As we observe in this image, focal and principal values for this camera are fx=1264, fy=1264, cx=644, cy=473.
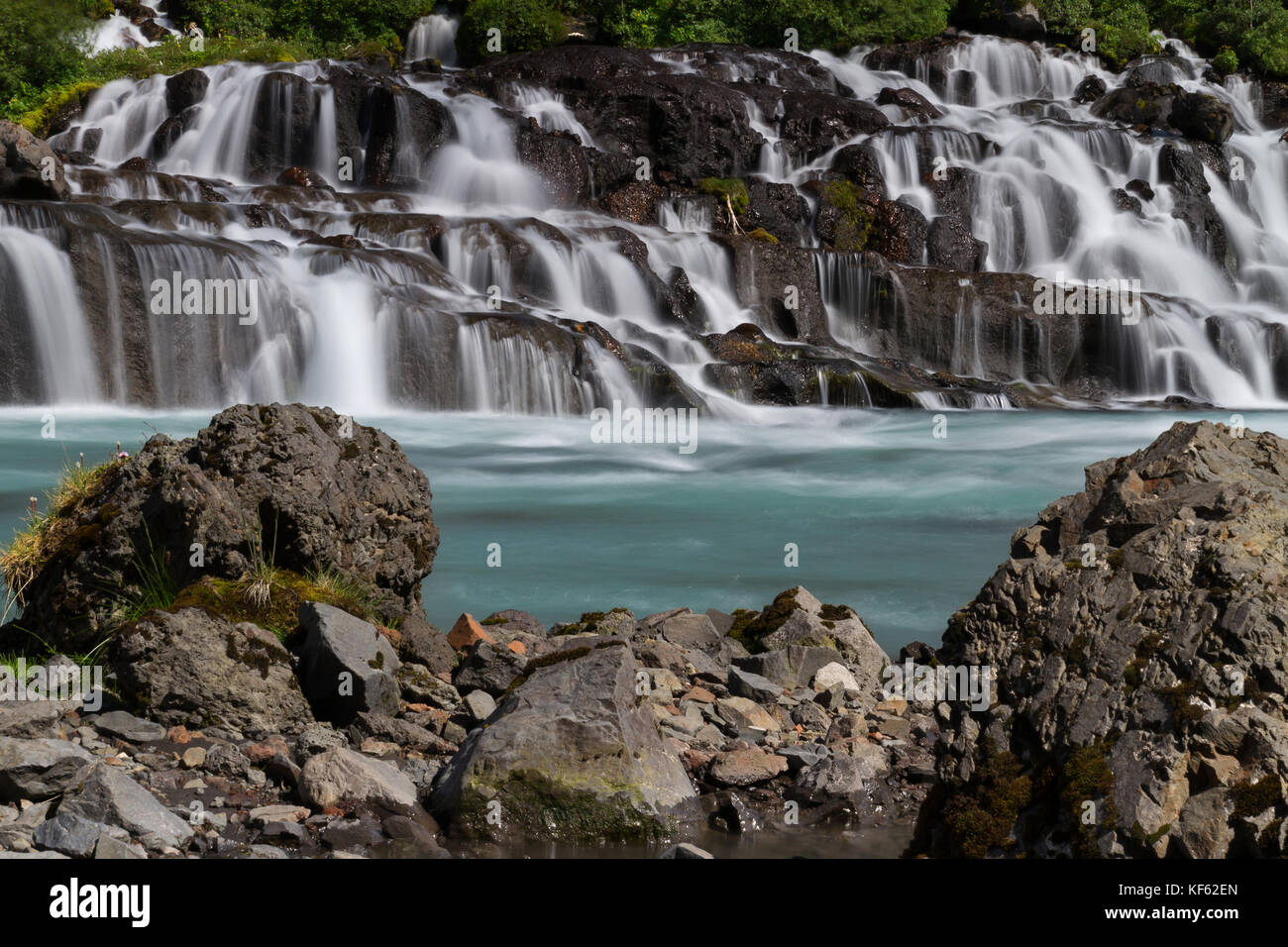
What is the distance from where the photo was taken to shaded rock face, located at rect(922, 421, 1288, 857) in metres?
3.16

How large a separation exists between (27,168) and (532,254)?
8313 mm

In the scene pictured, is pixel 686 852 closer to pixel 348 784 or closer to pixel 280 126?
pixel 348 784

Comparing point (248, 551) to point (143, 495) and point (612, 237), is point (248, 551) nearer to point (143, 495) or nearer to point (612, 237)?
point (143, 495)

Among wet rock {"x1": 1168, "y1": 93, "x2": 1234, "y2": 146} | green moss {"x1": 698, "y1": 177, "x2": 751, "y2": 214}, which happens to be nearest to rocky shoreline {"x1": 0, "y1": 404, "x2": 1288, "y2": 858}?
green moss {"x1": 698, "y1": 177, "x2": 751, "y2": 214}

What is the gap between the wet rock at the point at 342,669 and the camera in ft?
18.6

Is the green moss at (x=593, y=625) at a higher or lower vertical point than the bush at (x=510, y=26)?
lower

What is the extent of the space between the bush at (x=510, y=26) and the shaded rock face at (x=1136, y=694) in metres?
38.4

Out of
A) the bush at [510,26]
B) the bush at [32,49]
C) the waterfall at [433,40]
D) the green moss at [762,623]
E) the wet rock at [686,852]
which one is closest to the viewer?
the wet rock at [686,852]

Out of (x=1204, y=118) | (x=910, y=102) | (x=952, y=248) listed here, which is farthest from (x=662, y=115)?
(x=1204, y=118)

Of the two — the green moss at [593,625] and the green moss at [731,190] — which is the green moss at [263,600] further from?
the green moss at [731,190]

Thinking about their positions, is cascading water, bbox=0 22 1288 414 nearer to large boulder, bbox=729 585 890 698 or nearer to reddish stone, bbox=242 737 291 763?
large boulder, bbox=729 585 890 698

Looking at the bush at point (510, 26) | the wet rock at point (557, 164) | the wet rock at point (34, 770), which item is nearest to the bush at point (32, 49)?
the bush at point (510, 26)

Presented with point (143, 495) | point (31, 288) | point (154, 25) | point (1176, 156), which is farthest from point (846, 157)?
point (143, 495)

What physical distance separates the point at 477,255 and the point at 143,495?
53.8 ft
